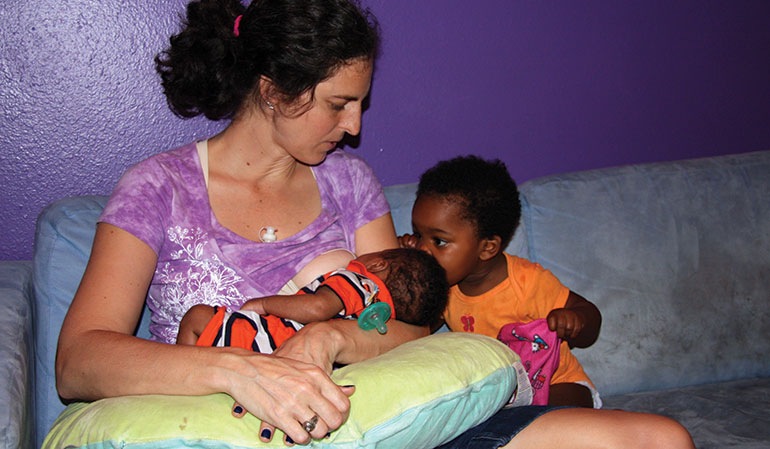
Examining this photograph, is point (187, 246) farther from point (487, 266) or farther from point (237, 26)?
point (487, 266)

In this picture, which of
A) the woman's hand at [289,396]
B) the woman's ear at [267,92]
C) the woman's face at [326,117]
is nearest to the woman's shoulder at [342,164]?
the woman's face at [326,117]

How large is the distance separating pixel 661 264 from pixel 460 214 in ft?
2.34

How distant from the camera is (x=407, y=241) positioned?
76.4 inches

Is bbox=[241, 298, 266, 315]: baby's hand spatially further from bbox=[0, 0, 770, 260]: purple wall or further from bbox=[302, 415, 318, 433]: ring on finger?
bbox=[0, 0, 770, 260]: purple wall

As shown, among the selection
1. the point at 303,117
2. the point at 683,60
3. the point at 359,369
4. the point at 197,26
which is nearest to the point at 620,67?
the point at 683,60

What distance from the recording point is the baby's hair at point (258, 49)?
1502 millimetres

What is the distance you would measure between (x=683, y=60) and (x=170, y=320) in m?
2.01

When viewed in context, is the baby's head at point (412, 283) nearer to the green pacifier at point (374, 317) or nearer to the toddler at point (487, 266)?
the green pacifier at point (374, 317)

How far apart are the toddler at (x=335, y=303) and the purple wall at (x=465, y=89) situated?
2.05ft

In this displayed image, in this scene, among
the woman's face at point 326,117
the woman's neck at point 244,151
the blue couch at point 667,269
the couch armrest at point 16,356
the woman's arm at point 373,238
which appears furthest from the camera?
the blue couch at point 667,269

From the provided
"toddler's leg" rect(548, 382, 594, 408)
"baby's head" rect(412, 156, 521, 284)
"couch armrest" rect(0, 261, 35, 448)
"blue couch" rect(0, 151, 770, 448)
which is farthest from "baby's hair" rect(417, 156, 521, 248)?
"couch armrest" rect(0, 261, 35, 448)

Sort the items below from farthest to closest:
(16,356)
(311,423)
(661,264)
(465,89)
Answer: (465,89)
(661,264)
(16,356)
(311,423)

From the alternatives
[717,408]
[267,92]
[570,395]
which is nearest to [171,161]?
[267,92]

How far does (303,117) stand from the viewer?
157 cm
